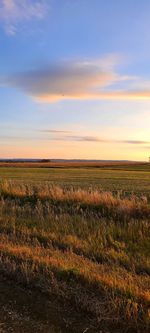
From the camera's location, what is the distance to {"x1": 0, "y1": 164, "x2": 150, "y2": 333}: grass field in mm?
5574

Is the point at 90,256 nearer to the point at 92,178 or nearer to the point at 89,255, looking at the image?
the point at 89,255

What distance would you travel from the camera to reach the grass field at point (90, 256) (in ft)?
18.3

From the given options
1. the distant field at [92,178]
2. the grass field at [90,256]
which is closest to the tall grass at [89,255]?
the grass field at [90,256]

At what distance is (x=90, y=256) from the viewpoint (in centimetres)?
842

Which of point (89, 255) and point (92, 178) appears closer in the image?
point (89, 255)

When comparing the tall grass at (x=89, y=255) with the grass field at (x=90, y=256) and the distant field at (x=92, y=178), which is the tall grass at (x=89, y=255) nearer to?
the grass field at (x=90, y=256)

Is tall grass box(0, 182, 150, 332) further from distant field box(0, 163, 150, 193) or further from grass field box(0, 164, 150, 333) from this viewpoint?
distant field box(0, 163, 150, 193)

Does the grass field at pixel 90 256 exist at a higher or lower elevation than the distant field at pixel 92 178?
higher

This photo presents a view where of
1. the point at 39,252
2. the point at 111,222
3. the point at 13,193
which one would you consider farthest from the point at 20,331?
the point at 13,193

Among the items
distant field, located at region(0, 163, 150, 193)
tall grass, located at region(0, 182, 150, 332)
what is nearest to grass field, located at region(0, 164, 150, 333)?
tall grass, located at region(0, 182, 150, 332)

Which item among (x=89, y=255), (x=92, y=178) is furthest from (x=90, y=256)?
(x=92, y=178)

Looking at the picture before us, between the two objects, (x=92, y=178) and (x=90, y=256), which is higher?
(x=90, y=256)

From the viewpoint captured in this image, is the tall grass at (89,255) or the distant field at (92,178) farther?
the distant field at (92,178)

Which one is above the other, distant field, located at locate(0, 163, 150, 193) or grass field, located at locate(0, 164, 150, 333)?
grass field, located at locate(0, 164, 150, 333)
